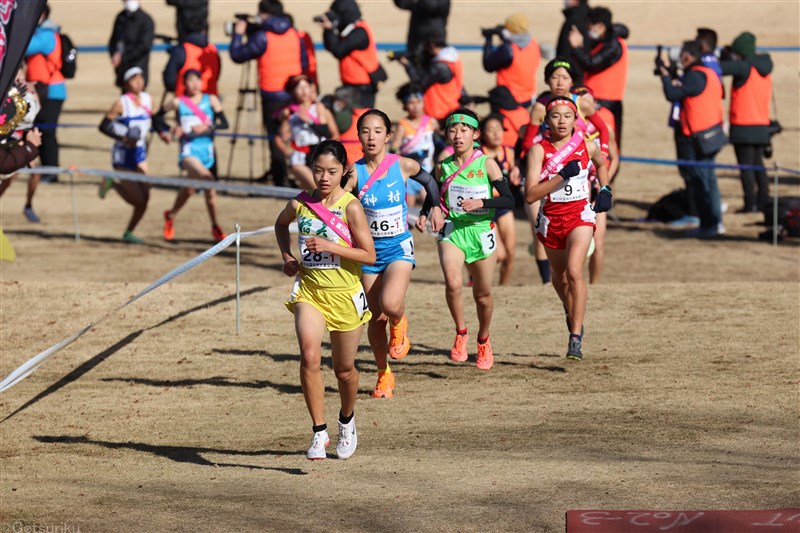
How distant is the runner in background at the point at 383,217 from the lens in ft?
33.5

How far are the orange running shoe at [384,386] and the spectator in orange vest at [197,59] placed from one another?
418 inches

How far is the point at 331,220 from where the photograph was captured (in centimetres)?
893

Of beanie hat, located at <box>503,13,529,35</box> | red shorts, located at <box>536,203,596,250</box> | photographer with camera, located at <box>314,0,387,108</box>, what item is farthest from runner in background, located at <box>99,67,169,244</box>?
red shorts, located at <box>536,203,596,250</box>

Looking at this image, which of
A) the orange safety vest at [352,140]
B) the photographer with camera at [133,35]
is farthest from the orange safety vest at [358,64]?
the photographer with camera at [133,35]

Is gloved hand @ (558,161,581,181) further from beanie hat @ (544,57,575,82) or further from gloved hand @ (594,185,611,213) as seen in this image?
beanie hat @ (544,57,575,82)

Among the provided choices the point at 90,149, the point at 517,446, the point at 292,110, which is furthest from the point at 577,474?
the point at 90,149

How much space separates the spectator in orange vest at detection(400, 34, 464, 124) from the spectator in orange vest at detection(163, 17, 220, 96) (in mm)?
3169

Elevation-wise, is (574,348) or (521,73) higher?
(521,73)

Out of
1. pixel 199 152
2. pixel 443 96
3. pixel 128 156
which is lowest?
pixel 128 156

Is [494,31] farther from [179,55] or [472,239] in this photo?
[472,239]

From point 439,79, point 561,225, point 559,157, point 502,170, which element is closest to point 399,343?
point 561,225

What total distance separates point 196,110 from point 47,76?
4.63 meters

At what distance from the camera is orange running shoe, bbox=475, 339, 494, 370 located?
11.6m

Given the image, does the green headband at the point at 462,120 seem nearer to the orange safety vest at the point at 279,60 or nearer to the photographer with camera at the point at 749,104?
the orange safety vest at the point at 279,60
